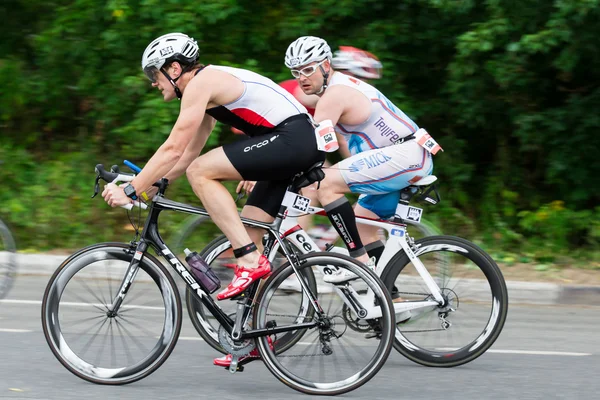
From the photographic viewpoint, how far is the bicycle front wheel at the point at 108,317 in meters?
5.11

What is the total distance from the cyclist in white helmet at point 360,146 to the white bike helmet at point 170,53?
1.03 meters

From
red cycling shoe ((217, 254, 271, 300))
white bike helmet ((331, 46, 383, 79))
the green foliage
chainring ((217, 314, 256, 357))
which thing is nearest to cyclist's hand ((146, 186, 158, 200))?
red cycling shoe ((217, 254, 271, 300))

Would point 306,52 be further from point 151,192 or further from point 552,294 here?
point 552,294

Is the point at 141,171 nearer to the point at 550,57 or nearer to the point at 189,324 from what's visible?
the point at 189,324

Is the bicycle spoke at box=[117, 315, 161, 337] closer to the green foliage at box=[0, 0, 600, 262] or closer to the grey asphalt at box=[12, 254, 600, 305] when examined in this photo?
the grey asphalt at box=[12, 254, 600, 305]

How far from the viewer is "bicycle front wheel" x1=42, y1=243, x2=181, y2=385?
201 inches

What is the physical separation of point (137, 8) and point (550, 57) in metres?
4.60

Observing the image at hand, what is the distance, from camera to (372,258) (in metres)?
5.97

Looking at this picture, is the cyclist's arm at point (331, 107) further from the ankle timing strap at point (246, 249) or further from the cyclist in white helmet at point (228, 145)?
the ankle timing strap at point (246, 249)

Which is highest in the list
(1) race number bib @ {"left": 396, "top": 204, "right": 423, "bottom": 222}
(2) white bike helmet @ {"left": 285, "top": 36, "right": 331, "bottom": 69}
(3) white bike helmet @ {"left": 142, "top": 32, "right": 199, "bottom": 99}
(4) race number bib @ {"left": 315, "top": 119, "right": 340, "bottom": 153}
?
(3) white bike helmet @ {"left": 142, "top": 32, "right": 199, "bottom": 99}

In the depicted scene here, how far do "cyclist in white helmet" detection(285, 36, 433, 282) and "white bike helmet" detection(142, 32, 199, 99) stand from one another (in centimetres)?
103

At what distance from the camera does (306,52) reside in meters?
5.82

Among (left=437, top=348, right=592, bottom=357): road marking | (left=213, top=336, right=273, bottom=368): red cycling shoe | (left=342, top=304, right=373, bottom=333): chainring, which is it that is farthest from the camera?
(left=437, top=348, right=592, bottom=357): road marking

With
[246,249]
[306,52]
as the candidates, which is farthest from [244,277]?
[306,52]
